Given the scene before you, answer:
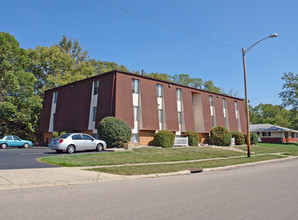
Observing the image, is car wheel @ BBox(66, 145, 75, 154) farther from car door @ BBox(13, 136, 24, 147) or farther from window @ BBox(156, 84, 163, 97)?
window @ BBox(156, 84, 163, 97)

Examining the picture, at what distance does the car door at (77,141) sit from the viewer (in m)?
19.2

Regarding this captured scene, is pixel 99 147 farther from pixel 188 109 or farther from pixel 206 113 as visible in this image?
pixel 206 113

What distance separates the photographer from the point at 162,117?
3011cm

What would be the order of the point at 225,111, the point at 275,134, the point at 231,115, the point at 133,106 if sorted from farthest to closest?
the point at 275,134 → the point at 231,115 → the point at 225,111 → the point at 133,106

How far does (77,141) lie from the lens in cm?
1931

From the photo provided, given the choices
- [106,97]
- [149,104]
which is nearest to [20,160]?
[106,97]

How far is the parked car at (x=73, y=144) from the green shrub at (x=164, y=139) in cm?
701

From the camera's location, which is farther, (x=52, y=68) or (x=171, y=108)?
(x=52, y=68)

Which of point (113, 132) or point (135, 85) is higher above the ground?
point (135, 85)

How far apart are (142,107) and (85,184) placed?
18.8 metres

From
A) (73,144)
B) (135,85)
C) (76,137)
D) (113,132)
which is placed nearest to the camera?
(73,144)

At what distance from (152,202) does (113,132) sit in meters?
16.6

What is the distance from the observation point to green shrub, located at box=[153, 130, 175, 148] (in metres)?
26.1

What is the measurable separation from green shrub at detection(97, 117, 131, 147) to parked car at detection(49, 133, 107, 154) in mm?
1726
